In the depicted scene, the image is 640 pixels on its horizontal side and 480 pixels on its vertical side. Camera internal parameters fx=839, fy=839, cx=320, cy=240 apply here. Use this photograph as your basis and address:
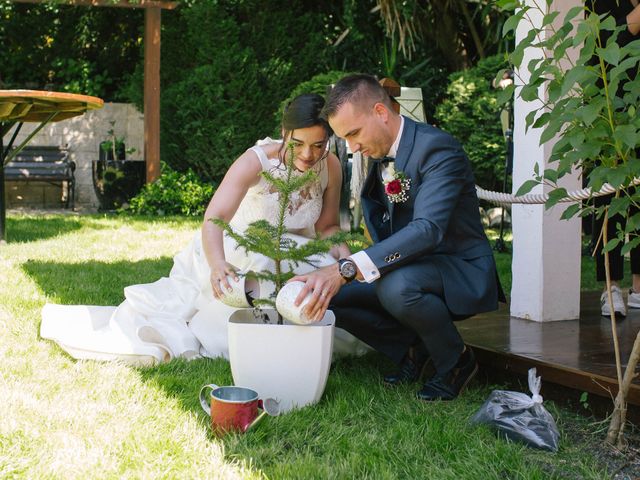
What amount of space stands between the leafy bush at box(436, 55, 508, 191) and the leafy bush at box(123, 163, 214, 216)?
2.77 m

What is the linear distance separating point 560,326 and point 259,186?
1337 mm

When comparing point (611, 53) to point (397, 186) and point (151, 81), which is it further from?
point (151, 81)

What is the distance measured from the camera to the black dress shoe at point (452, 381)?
2801mm

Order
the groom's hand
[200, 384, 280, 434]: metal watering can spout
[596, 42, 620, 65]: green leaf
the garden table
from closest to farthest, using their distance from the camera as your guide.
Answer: [596, 42, 620, 65]: green leaf, [200, 384, 280, 434]: metal watering can spout, the groom's hand, the garden table

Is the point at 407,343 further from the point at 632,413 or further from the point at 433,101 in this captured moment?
the point at 433,101

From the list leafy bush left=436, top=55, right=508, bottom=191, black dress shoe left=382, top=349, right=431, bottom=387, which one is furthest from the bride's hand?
leafy bush left=436, top=55, right=508, bottom=191

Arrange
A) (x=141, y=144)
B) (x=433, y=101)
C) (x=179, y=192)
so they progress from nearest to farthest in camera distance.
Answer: (x=179, y=192) → (x=433, y=101) → (x=141, y=144)

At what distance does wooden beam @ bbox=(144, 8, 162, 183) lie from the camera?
31.6 feet

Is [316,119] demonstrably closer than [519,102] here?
Yes

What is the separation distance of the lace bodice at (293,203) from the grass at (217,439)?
0.57m

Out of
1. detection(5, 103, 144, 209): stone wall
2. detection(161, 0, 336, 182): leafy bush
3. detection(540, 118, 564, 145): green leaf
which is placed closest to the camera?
detection(540, 118, 564, 145): green leaf

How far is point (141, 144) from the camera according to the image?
11031 mm

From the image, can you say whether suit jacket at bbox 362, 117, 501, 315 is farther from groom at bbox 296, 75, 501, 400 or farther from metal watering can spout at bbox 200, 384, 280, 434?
metal watering can spout at bbox 200, 384, 280, 434

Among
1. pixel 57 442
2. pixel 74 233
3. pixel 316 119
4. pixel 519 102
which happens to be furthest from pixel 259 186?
pixel 74 233
